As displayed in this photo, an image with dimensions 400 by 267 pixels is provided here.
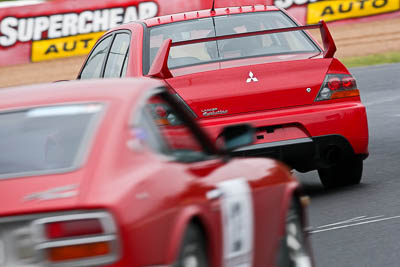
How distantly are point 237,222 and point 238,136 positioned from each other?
0.62 m

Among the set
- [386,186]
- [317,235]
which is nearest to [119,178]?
[317,235]

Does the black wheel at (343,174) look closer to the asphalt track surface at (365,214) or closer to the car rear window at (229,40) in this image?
the asphalt track surface at (365,214)

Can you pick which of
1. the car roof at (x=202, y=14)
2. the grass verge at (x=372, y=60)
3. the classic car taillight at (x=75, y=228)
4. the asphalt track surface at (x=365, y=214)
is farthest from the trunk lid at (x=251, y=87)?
the grass verge at (x=372, y=60)

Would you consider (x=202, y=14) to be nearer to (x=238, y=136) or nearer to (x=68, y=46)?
(x=238, y=136)

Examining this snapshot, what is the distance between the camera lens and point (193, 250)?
15.6ft

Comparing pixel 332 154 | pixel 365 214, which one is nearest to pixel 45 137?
pixel 365 214

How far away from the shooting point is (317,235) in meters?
8.52

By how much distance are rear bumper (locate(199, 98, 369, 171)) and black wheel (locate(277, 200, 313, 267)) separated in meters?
3.17

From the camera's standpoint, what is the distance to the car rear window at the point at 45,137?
4.67 meters

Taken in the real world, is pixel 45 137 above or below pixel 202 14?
above

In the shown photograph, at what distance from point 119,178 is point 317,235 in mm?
4303

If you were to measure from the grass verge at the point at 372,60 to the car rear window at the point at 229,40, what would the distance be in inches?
779

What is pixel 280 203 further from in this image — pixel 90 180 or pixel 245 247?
pixel 90 180

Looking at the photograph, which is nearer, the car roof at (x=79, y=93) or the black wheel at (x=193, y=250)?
the black wheel at (x=193, y=250)
